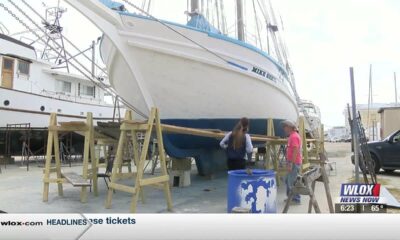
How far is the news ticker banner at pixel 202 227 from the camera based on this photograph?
2.99 meters

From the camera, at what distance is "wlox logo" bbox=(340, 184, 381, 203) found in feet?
14.9

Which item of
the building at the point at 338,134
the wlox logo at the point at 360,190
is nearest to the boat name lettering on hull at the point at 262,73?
the wlox logo at the point at 360,190

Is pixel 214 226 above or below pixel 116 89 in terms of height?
below

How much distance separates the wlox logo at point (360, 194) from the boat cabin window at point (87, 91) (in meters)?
17.2

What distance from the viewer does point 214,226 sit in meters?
3.02

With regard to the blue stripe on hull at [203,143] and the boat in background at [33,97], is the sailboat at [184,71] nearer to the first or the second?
the blue stripe on hull at [203,143]

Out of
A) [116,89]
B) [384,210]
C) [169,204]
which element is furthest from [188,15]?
[384,210]

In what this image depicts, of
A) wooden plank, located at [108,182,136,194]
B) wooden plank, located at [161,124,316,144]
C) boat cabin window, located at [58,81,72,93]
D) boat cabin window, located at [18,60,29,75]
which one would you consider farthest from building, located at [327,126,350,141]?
wooden plank, located at [108,182,136,194]

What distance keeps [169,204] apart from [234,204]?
4.19ft

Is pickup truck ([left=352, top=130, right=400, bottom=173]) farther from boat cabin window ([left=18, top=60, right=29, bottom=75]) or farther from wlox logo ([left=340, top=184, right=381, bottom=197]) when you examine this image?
boat cabin window ([left=18, top=60, right=29, bottom=75])

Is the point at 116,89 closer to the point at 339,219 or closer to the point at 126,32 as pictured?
the point at 126,32

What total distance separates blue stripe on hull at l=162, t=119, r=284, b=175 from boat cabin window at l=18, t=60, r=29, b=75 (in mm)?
10988

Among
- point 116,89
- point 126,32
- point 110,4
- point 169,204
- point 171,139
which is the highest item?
point 110,4

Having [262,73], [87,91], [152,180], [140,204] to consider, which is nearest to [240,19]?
[262,73]
